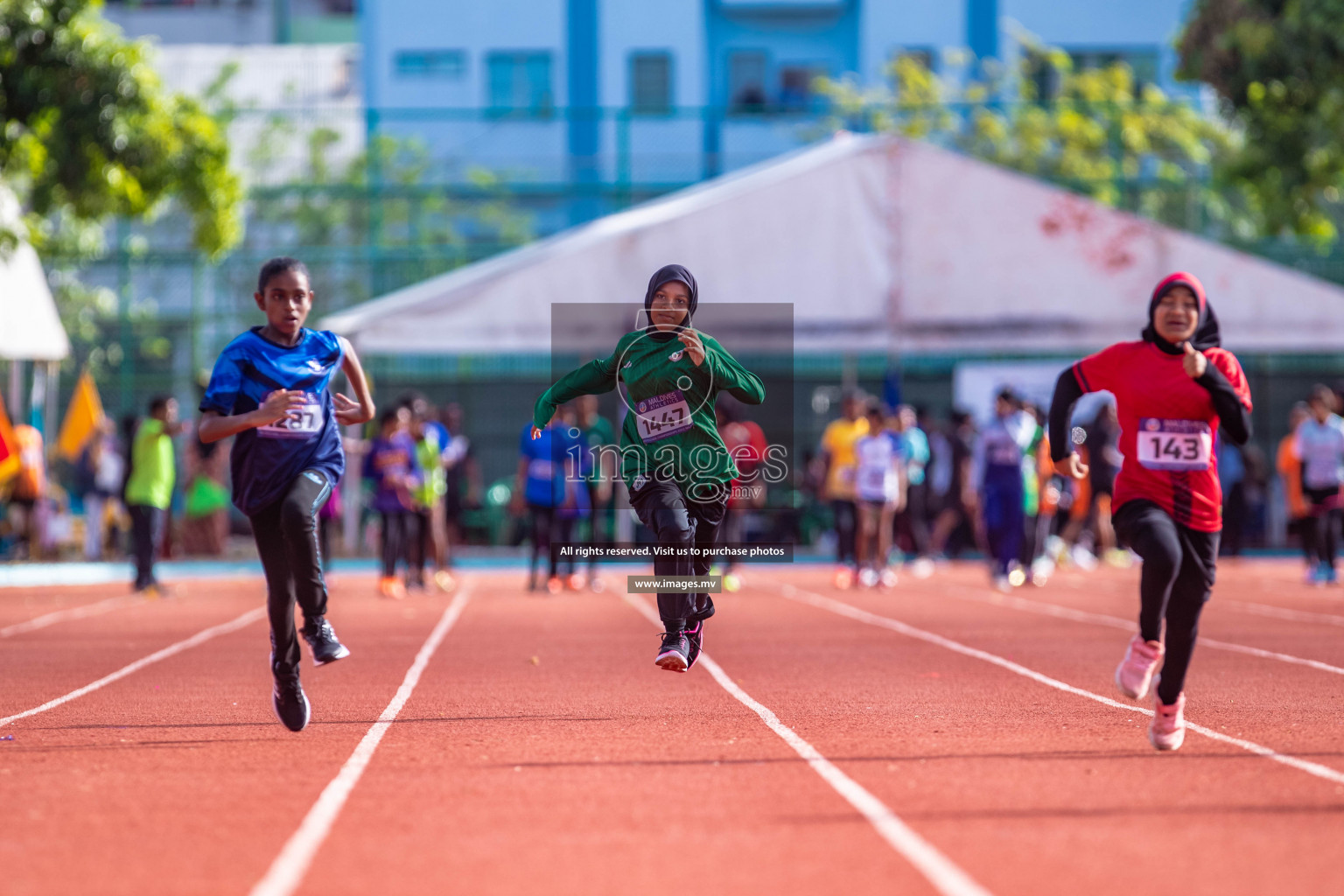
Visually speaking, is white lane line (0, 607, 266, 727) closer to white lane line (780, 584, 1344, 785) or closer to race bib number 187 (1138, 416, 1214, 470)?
white lane line (780, 584, 1344, 785)

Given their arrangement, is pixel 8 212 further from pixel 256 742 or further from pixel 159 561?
pixel 256 742

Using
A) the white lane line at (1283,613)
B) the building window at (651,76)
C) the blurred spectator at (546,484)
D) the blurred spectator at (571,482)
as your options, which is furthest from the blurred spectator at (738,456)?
the building window at (651,76)

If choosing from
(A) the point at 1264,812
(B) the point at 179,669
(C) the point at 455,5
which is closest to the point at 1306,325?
(B) the point at 179,669

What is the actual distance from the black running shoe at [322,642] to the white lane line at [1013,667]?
3630mm

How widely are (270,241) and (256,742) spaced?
21659 millimetres

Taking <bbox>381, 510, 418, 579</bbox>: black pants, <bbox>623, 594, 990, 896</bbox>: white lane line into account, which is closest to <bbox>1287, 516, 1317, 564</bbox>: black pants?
<bbox>381, 510, 418, 579</bbox>: black pants

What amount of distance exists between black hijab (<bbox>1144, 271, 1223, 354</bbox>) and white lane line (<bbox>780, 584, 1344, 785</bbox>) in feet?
5.31

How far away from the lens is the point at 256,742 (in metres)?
7.47

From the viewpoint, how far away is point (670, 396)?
8.01m

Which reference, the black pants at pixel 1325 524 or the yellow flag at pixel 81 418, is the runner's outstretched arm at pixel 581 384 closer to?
the black pants at pixel 1325 524

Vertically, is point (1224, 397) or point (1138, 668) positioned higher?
point (1224, 397)

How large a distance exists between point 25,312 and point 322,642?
1532 cm

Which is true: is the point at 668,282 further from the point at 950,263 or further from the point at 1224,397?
the point at 950,263

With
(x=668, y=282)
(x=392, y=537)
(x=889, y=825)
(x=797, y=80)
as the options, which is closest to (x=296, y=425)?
(x=668, y=282)
